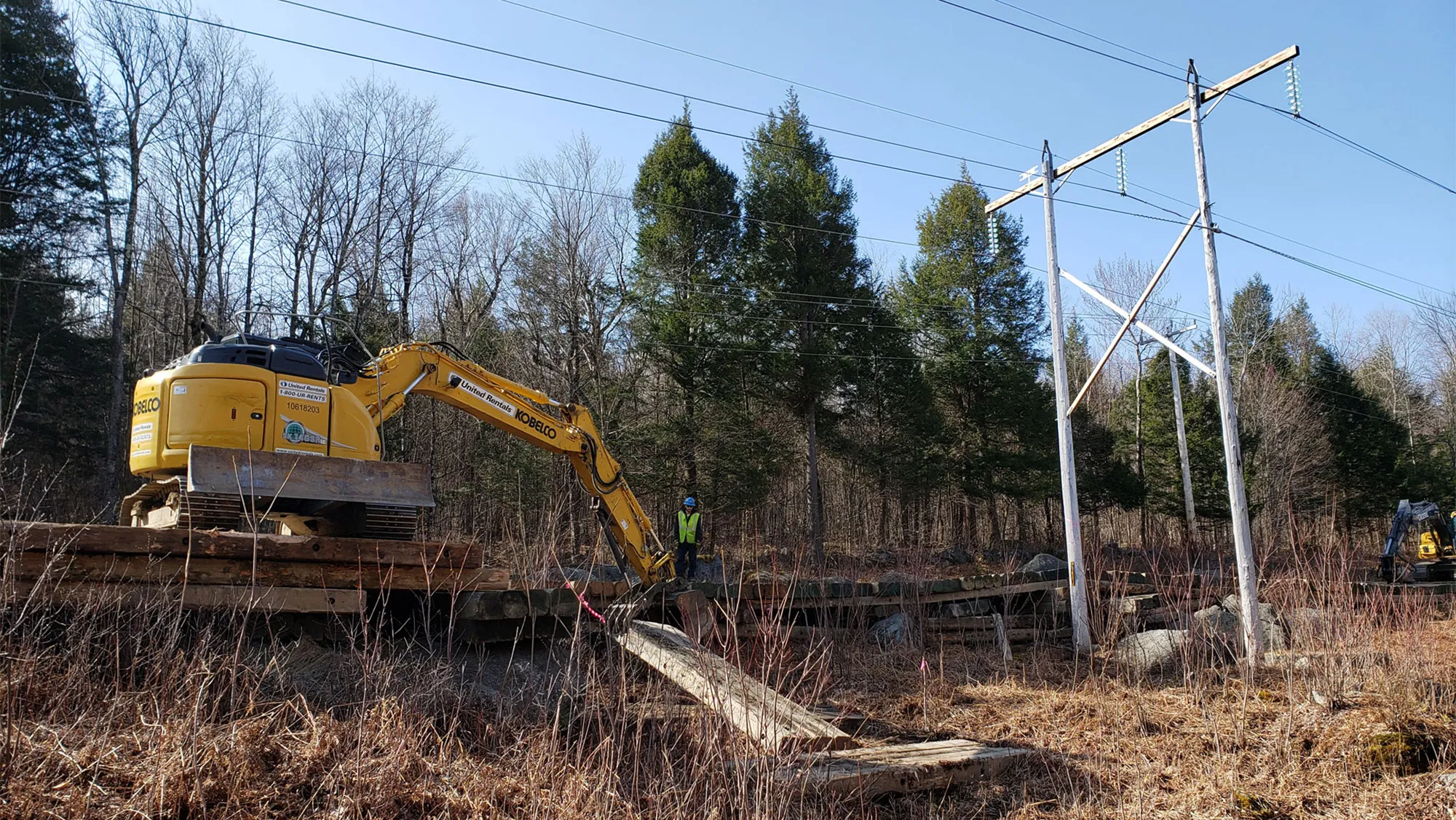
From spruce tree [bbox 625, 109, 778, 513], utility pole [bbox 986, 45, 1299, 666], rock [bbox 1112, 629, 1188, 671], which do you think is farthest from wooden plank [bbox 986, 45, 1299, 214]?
spruce tree [bbox 625, 109, 778, 513]

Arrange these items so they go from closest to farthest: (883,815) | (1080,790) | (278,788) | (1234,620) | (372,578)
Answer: (278,788) → (883,815) → (1080,790) → (372,578) → (1234,620)

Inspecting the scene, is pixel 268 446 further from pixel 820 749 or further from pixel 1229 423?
pixel 1229 423

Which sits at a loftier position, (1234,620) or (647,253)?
(647,253)

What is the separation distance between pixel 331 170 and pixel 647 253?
999 cm

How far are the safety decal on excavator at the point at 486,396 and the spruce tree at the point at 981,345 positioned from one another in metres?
20.5

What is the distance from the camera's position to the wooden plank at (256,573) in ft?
18.7

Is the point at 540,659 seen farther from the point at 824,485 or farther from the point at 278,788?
the point at 824,485

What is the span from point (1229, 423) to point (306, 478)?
31.5 ft

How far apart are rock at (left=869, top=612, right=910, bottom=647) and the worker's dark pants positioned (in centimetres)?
513

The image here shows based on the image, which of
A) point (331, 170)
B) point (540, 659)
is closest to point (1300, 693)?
point (540, 659)

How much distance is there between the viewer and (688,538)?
1581 centimetres

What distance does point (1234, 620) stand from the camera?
11516 mm

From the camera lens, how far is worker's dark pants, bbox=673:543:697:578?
53.0 feet

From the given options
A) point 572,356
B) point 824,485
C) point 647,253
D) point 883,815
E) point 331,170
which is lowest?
point 883,815
